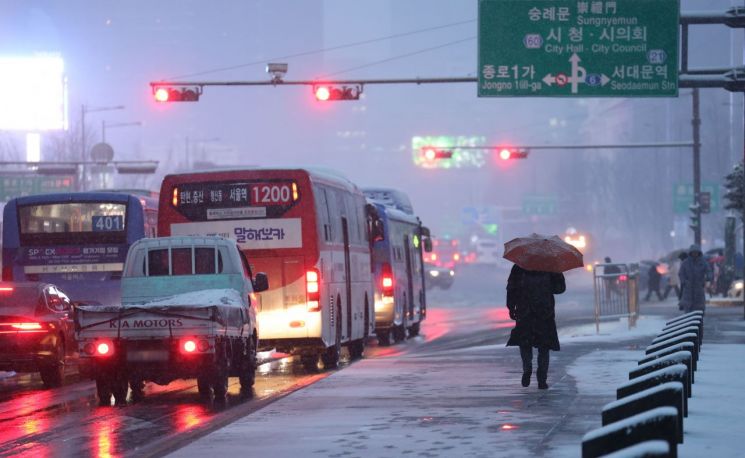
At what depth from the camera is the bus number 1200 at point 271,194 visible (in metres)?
26.0

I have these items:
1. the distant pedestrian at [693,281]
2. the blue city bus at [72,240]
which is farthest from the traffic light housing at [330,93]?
the distant pedestrian at [693,281]

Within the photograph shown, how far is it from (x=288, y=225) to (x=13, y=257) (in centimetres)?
791

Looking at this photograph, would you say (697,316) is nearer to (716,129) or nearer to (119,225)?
(119,225)

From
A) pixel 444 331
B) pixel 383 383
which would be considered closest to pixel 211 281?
pixel 383 383

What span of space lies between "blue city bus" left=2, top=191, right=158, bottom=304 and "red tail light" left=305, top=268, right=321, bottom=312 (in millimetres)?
6749

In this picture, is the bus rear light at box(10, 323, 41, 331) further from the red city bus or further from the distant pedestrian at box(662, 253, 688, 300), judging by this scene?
the distant pedestrian at box(662, 253, 688, 300)

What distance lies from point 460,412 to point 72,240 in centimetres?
1713

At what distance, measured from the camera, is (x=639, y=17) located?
32031 millimetres

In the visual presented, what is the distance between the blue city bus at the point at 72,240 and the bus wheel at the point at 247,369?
404 inches

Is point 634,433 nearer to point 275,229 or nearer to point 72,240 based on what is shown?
point 275,229

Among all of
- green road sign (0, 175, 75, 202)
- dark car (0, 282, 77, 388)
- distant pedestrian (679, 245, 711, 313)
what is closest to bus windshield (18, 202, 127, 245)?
dark car (0, 282, 77, 388)

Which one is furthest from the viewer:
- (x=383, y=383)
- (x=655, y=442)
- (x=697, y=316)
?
(x=697, y=316)

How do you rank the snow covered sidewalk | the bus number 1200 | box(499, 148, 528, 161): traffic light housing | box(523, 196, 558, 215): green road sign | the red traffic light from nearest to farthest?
the snow covered sidewalk < the bus number 1200 < box(499, 148, 528, 161): traffic light housing < the red traffic light < box(523, 196, 558, 215): green road sign

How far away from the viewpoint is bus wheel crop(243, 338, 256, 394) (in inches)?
831
